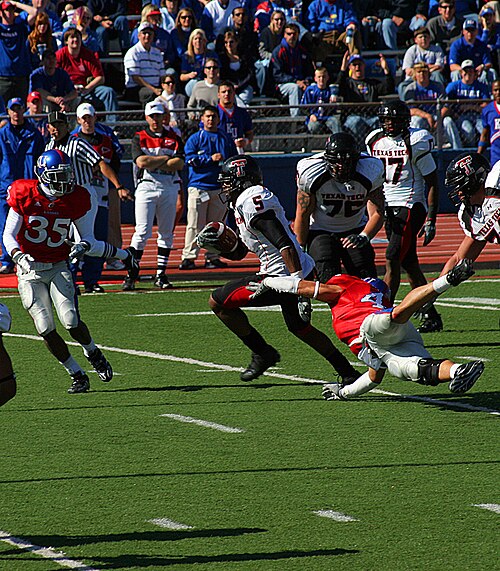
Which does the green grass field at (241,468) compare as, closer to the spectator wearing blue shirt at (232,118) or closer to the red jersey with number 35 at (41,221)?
the red jersey with number 35 at (41,221)

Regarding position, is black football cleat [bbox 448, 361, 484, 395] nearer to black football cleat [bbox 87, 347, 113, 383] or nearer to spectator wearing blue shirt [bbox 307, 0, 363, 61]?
black football cleat [bbox 87, 347, 113, 383]

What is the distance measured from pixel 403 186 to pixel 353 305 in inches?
136

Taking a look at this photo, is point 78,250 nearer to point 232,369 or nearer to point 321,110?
point 232,369

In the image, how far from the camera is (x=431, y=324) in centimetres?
1036

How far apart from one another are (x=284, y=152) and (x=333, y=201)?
34.0 feet

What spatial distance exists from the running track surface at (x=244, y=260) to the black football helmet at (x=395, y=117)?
12.9 feet

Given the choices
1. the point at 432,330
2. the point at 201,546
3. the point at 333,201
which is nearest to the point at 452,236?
the point at 432,330

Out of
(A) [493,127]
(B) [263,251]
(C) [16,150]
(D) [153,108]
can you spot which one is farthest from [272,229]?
(A) [493,127]

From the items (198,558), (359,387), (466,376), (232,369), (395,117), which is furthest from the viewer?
(395,117)

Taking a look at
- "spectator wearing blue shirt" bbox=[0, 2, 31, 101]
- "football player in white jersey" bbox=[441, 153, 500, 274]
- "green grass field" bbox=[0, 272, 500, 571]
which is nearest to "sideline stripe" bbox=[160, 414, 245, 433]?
"green grass field" bbox=[0, 272, 500, 571]

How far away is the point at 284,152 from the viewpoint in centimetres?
1909

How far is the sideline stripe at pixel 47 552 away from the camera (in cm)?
455

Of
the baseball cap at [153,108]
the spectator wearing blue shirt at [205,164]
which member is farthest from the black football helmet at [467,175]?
the spectator wearing blue shirt at [205,164]

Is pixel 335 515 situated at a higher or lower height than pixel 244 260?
higher
